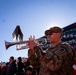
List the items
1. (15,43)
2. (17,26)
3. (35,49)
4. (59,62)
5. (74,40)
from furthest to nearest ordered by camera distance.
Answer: (74,40), (17,26), (15,43), (35,49), (59,62)

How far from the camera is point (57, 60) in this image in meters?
2.78

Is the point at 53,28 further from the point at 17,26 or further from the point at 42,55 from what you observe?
the point at 17,26

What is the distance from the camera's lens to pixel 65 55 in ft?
9.23

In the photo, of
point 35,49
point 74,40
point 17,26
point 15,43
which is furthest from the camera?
point 74,40

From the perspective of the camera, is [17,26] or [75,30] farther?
[75,30]

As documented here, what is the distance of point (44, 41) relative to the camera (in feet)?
14.7

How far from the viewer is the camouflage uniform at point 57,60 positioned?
2.78 m

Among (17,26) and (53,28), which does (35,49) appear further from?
(17,26)

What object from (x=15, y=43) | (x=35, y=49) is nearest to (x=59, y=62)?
(x=35, y=49)

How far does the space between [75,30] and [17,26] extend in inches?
222

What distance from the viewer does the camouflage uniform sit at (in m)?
2.78

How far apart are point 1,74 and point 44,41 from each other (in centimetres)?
656

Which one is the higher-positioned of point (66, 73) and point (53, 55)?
point (53, 55)

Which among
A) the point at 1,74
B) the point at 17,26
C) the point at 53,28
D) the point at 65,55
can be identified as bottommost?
the point at 1,74
